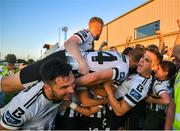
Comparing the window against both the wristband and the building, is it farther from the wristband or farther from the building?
the wristband

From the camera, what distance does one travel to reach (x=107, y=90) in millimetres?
3703

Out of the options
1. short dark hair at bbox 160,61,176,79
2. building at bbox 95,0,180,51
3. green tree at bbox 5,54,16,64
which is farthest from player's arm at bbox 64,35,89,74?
building at bbox 95,0,180,51

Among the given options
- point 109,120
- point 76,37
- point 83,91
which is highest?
point 76,37

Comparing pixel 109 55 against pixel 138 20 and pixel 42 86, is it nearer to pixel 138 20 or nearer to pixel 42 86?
pixel 42 86

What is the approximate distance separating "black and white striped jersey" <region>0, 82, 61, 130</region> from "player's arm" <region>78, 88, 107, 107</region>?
53 centimetres

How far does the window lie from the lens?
19.2m

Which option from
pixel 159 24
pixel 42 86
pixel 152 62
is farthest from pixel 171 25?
pixel 42 86

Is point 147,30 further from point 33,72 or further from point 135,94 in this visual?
point 33,72

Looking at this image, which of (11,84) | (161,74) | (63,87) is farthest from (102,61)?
(161,74)

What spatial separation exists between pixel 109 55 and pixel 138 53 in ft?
2.07

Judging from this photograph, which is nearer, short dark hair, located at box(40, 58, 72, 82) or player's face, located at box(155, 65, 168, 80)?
short dark hair, located at box(40, 58, 72, 82)

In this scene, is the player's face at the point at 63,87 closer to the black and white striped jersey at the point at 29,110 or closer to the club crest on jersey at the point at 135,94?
the black and white striped jersey at the point at 29,110

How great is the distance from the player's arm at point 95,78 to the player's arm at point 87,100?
0.25 m

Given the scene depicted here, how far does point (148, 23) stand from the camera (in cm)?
2058
